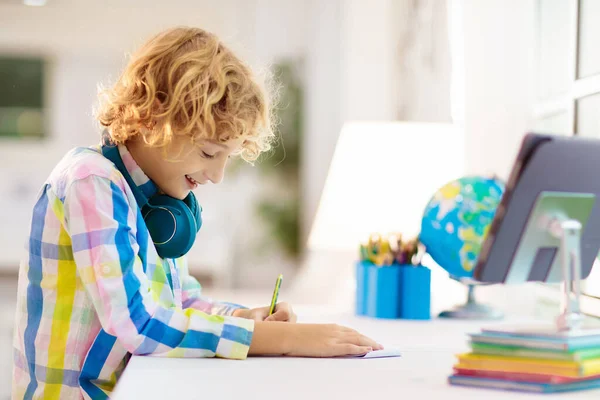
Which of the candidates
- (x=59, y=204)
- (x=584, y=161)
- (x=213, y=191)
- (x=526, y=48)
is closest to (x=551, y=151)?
(x=584, y=161)

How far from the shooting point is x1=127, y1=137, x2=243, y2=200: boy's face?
1.24 m

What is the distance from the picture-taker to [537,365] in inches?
34.4

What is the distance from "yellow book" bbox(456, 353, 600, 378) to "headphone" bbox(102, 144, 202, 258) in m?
0.52

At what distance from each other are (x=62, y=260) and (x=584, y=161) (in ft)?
2.40

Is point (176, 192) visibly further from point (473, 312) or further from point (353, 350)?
point (473, 312)

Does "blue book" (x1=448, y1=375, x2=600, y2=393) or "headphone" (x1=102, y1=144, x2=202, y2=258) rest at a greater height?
"headphone" (x1=102, y1=144, x2=202, y2=258)

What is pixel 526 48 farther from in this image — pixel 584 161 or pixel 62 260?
pixel 62 260

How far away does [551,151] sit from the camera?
870mm

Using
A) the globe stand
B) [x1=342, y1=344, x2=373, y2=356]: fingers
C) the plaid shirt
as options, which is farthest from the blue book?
the globe stand

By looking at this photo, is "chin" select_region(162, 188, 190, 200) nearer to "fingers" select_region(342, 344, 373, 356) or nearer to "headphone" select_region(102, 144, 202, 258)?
"headphone" select_region(102, 144, 202, 258)

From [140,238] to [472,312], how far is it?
2.72 ft

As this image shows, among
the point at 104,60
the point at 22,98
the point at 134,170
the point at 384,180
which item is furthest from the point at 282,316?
the point at 22,98

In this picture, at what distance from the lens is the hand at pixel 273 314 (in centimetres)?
133

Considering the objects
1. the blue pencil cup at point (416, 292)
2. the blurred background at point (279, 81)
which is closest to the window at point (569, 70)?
the blue pencil cup at point (416, 292)
